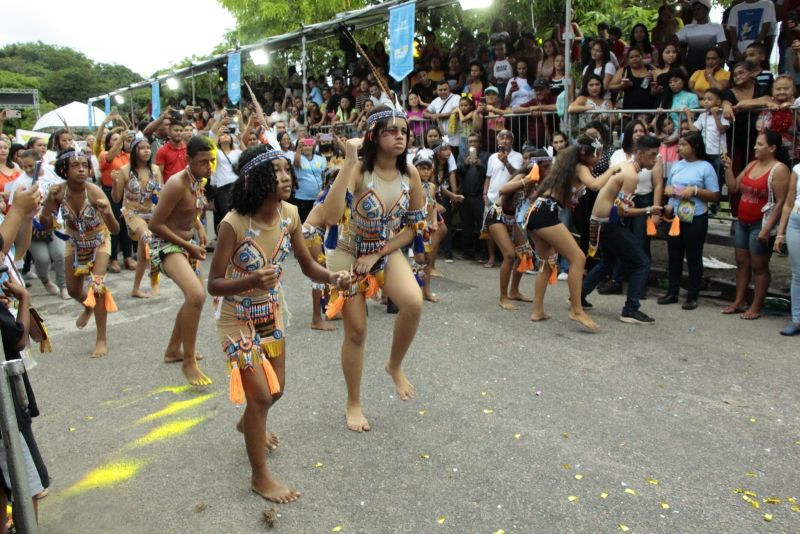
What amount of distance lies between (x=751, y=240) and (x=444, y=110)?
5445 millimetres

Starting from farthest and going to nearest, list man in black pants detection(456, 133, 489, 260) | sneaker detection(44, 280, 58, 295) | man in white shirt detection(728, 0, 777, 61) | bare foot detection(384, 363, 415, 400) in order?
man in black pants detection(456, 133, 489, 260) < sneaker detection(44, 280, 58, 295) < man in white shirt detection(728, 0, 777, 61) < bare foot detection(384, 363, 415, 400)

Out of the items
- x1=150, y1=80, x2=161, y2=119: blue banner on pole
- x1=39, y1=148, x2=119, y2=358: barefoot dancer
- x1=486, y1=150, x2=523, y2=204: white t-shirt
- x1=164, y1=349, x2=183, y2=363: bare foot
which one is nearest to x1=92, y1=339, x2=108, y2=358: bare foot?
x1=39, y1=148, x2=119, y2=358: barefoot dancer

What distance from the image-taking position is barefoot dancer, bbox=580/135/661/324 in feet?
22.4

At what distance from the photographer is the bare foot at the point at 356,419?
4383mm

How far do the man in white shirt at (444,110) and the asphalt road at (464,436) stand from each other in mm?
4713

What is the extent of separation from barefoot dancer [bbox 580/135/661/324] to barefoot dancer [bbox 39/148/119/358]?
4.70 m

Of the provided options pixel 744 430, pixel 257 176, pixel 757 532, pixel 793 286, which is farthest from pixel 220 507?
pixel 793 286

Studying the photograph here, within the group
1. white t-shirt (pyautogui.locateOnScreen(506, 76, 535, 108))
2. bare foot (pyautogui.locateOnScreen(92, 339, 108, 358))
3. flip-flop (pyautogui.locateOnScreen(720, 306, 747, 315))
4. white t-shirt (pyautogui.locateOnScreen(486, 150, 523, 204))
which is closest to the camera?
bare foot (pyautogui.locateOnScreen(92, 339, 108, 358))

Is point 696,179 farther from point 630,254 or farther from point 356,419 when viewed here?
point 356,419

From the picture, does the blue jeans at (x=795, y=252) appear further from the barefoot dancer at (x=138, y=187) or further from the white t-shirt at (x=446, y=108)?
the barefoot dancer at (x=138, y=187)

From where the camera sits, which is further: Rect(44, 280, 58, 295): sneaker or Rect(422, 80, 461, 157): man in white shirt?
Rect(422, 80, 461, 157): man in white shirt

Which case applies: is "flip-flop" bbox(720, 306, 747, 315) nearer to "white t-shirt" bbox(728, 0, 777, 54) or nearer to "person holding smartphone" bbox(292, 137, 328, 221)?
"white t-shirt" bbox(728, 0, 777, 54)

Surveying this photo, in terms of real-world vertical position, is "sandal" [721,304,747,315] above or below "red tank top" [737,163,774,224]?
below

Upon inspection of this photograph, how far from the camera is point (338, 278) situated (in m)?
3.88
